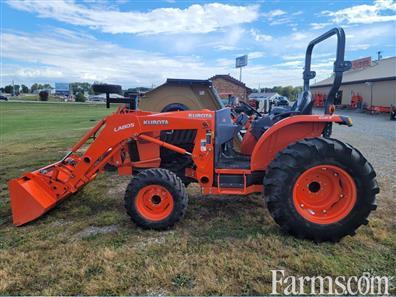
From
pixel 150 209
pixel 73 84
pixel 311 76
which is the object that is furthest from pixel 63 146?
pixel 73 84

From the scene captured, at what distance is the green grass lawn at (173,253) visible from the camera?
9.93 feet

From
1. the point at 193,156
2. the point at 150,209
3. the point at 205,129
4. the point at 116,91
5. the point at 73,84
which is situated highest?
the point at 73,84

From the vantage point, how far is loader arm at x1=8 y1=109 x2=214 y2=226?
4.35 m

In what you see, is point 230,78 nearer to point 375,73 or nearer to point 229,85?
point 229,85

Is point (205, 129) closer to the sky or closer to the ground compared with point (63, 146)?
closer to the sky

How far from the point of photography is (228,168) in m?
4.38

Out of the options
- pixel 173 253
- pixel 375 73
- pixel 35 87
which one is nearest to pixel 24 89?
pixel 35 87

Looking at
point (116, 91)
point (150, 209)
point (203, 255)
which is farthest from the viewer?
point (116, 91)

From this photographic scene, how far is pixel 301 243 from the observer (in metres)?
3.77

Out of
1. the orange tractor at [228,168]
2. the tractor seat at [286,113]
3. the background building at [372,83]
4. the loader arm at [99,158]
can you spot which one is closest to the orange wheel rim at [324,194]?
the orange tractor at [228,168]

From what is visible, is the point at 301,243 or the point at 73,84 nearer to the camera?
the point at 301,243

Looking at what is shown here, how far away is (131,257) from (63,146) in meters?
8.55

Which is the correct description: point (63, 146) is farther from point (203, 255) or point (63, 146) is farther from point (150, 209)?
point (203, 255)

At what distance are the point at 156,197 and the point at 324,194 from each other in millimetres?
1952
